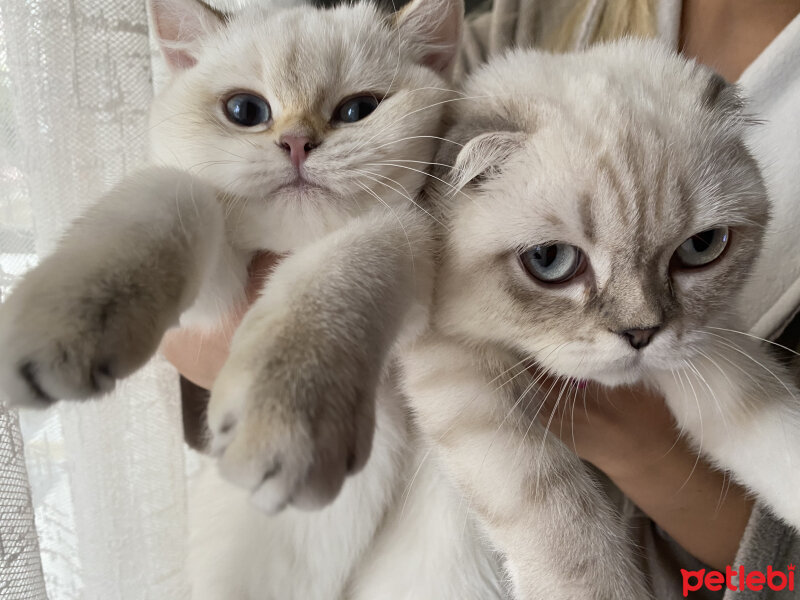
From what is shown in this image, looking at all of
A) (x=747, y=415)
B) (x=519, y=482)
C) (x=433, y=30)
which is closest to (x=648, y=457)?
(x=747, y=415)

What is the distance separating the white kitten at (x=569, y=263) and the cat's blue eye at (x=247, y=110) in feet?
0.86

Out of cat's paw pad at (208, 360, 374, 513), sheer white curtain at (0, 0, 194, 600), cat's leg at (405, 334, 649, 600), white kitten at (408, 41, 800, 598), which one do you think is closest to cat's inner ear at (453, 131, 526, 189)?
white kitten at (408, 41, 800, 598)

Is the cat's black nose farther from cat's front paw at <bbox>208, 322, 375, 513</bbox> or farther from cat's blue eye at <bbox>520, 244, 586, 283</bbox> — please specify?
cat's front paw at <bbox>208, 322, 375, 513</bbox>

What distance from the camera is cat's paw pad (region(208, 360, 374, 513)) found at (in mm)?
410

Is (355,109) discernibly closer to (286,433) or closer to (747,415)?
(286,433)

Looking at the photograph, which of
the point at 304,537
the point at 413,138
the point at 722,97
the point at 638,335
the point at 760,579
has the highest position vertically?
the point at 722,97

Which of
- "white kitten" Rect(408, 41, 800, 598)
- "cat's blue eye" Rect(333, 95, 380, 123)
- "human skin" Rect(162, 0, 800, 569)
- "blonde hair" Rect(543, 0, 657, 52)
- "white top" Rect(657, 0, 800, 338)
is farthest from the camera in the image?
"blonde hair" Rect(543, 0, 657, 52)

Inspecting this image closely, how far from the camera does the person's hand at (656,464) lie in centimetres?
91

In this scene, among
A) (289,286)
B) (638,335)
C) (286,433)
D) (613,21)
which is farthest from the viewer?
(613,21)

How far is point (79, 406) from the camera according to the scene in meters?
0.93

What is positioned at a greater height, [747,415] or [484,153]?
[484,153]

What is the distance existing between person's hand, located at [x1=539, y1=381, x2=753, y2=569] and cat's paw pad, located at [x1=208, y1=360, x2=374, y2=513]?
53 centimetres

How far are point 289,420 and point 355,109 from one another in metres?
0.50

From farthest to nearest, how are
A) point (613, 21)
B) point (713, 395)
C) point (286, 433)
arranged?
point (613, 21) < point (713, 395) < point (286, 433)
